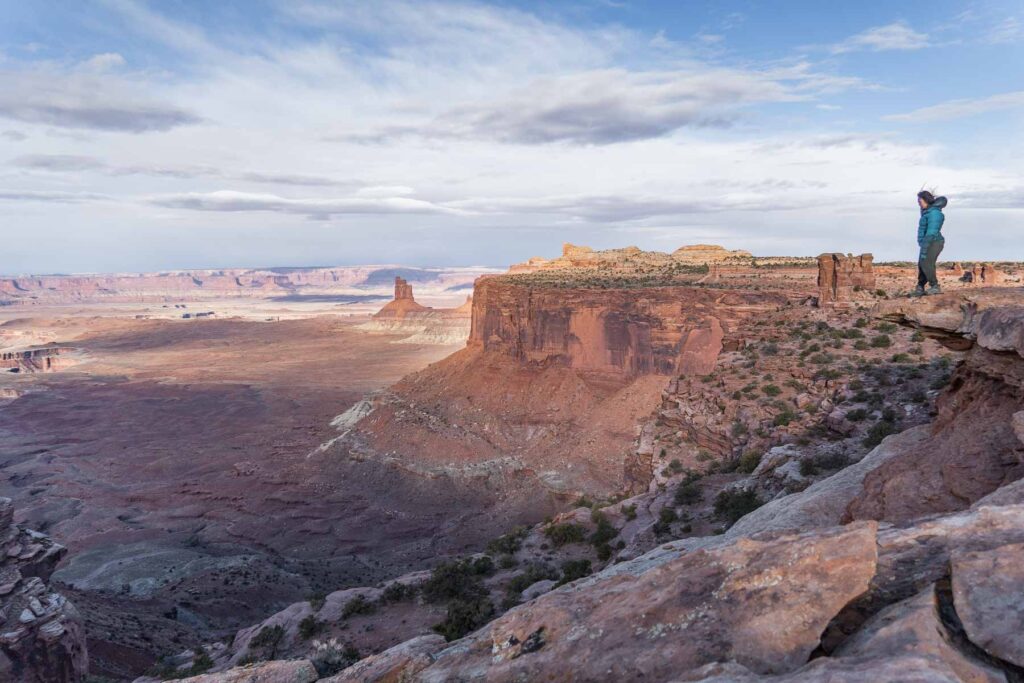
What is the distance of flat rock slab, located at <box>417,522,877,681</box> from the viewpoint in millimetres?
4148

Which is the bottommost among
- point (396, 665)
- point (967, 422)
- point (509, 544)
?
point (509, 544)

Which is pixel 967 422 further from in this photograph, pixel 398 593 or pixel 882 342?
pixel 398 593

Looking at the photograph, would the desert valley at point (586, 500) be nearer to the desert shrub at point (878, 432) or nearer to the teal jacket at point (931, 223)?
the desert shrub at point (878, 432)

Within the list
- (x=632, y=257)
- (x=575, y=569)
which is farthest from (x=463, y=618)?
(x=632, y=257)

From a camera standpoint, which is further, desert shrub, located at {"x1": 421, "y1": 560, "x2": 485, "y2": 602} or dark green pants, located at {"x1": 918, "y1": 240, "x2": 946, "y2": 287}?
desert shrub, located at {"x1": 421, "y1": 560, "x2": 485, "y2": 602}

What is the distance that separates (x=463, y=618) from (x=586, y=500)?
1339 centimetres

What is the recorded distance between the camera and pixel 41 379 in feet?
246

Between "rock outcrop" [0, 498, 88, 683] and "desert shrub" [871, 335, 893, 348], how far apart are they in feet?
81.0

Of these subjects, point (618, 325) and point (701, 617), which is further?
point (618, 325)

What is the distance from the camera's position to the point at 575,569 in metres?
15.4

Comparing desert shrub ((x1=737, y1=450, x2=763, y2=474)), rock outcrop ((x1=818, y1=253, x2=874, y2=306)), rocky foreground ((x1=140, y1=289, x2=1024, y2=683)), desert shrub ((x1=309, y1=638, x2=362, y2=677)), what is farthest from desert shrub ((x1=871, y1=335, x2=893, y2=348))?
desert shrub ((x1=309, y1=638, x2=362, y2=677))

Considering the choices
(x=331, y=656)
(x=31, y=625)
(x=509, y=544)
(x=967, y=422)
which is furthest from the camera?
(x=509, y=544)

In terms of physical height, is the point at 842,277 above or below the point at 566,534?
above

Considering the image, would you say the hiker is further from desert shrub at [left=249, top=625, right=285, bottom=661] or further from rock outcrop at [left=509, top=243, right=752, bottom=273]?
rock outcrop at [left=509, top=243, right=752, bottom=273]
